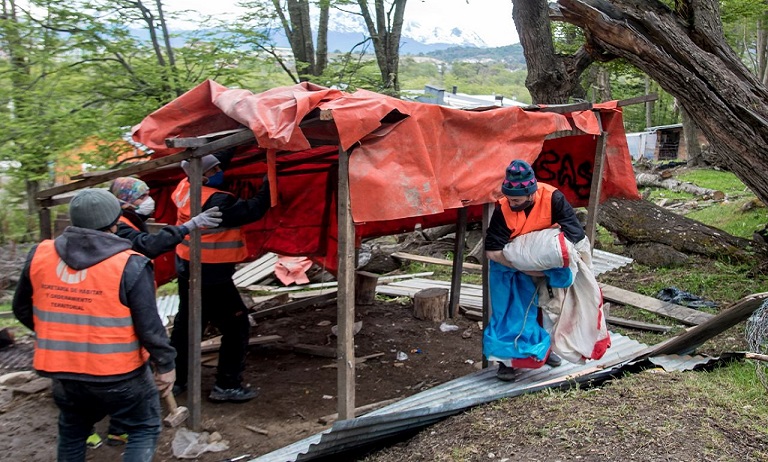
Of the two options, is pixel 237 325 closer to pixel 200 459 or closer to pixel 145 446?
pixel 200 459

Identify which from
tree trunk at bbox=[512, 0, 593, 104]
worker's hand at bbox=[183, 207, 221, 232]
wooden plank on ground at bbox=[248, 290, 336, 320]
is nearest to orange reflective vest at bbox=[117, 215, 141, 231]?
worker's hand at bbox=[183, 207, 221, 232]

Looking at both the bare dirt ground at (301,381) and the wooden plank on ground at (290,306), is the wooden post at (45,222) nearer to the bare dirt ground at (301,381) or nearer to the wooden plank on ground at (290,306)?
the bare dirt ground at (301,381)

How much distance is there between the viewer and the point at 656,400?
4.45 m

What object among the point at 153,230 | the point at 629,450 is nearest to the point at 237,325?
the point at 153,230

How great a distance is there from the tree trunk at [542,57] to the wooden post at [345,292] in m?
6.85

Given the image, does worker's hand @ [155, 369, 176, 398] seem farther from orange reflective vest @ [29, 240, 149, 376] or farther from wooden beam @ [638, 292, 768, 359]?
wooden beam @ [638, 292, 768, 359]

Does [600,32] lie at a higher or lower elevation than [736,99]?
higher

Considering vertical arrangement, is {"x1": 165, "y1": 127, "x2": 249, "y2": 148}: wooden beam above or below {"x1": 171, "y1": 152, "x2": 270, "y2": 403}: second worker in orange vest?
above

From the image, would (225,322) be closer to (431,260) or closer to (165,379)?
(165,379)

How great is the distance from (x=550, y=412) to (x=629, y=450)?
687 millimetres

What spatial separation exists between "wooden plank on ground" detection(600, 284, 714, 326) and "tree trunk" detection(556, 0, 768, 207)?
155 centimetres

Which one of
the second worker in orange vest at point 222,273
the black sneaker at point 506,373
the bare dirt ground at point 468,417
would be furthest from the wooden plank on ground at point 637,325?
the second worker in orange vest at point 222,273

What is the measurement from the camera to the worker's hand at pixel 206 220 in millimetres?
4762

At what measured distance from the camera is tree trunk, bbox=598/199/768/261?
1010cm
